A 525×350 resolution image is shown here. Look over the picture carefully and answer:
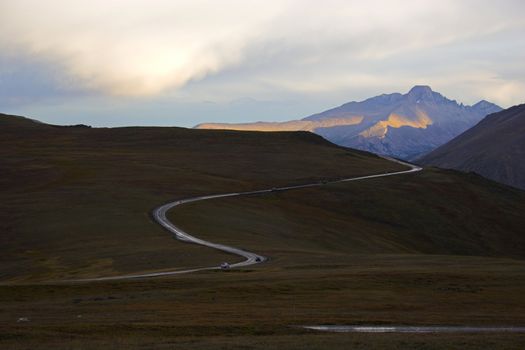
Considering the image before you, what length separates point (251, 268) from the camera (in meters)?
71.9

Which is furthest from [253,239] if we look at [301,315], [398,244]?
[301,315]

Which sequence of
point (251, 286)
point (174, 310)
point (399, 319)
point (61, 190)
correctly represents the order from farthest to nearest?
point (61, 190) → point (251, 286) → point (174, 310) → point (399, 319)

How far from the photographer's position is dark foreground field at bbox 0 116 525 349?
113 ft

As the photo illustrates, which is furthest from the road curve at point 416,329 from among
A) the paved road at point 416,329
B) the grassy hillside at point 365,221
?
the grassy hillside at point 365,221

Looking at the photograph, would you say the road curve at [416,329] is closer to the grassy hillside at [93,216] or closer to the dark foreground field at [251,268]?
the dark foreground field at [251,268]

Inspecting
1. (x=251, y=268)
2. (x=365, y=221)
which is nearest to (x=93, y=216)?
(x=251, y=268)

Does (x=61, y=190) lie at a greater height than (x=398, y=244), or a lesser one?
greater

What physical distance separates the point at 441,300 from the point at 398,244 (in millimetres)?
91265

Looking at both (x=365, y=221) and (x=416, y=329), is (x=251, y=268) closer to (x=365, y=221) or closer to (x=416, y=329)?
(x=416, y=329)

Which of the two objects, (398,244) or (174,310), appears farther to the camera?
(398,244)

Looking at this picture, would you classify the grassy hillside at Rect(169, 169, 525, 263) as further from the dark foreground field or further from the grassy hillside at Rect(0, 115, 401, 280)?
the grassy hillside at Rect(0, 115, 401, 280)

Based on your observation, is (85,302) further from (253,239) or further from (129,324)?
(253,239)

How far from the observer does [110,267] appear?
265 ft

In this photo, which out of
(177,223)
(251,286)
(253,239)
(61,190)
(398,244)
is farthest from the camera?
(61,190)
